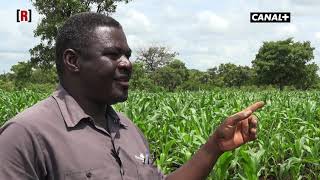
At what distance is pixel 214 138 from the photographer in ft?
6.27

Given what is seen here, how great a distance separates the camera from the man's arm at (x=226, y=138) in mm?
1849

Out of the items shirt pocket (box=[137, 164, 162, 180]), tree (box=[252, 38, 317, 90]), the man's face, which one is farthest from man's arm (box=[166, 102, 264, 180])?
tree (box=[252, 38, 317, 90])

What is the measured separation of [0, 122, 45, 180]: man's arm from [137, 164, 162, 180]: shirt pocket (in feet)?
1.34

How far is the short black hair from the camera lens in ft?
5.77

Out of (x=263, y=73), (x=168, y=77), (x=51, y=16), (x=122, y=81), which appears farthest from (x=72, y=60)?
(x=168, y=77)

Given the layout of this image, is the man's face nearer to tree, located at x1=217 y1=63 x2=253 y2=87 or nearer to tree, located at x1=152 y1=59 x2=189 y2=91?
tree, located at x1=152 y1=59 x2=189 y2=91

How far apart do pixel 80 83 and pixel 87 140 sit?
0.67 ft

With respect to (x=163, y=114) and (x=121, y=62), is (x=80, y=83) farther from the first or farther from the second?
(x=163, y=114)

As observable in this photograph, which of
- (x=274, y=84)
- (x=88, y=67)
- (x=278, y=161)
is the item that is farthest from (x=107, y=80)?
(x=274, y=84)

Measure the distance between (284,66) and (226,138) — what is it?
5352cm

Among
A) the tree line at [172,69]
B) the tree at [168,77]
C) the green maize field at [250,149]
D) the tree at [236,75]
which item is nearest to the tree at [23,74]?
the tree line at [172,69]

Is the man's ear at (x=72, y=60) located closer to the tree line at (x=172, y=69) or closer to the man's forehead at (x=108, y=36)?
the man's forehead at (x=108, y=36)

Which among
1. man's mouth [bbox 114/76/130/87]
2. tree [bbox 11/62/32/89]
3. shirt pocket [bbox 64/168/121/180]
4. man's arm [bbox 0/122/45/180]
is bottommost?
tree [bbox 11/62/32/89]

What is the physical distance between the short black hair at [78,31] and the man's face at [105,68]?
2cm
